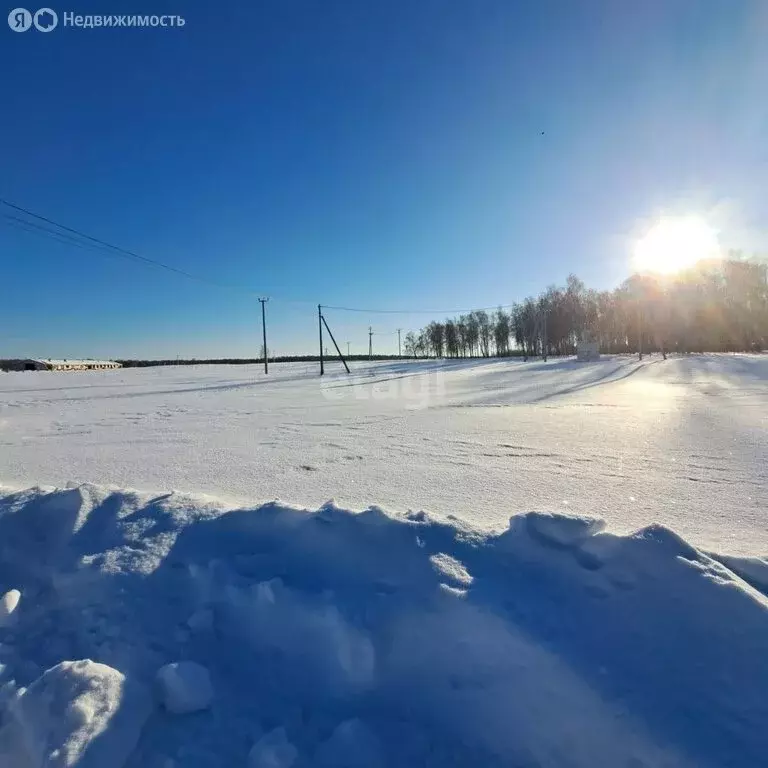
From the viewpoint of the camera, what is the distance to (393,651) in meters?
1.64

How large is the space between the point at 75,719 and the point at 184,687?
35 cm

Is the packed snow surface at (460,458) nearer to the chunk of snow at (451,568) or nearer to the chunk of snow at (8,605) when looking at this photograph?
the chunk of snow at (451,568)

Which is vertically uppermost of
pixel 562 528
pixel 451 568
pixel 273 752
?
pixel 562 528

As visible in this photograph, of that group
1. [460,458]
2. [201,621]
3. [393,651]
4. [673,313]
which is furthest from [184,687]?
[673,313]

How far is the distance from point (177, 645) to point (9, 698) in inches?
24.2

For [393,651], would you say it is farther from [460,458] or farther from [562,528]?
[460,458]

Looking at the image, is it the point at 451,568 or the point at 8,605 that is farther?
the point at 8,605

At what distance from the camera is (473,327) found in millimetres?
68625

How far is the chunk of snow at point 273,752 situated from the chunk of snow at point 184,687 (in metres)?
0.26

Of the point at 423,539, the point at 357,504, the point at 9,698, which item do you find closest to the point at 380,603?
the point at 423,539

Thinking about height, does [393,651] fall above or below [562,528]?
below

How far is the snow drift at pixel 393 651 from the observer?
4.53ft

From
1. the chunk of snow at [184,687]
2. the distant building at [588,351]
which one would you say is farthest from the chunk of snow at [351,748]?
the distant building at [588,351]

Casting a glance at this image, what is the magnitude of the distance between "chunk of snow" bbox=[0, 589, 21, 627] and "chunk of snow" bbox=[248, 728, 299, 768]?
4.69 feet
